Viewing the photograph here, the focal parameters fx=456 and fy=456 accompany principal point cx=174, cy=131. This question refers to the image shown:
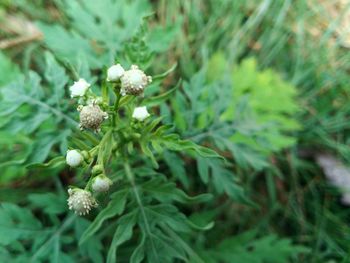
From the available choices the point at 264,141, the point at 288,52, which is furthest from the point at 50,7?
the point at 264,141

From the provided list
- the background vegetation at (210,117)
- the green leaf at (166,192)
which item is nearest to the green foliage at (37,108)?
the background vegetation at (210,117)

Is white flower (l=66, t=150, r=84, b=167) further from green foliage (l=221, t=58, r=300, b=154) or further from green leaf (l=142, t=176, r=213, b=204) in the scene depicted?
green foliage (l=221, t=58, r=300, b=154)

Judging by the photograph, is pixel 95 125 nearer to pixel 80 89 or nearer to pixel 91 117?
pixel 91 117

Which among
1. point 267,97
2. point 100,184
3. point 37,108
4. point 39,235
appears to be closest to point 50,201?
point 39,235

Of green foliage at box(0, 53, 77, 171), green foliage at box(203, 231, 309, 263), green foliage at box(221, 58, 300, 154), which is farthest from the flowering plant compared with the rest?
green foliage at box(221, 58, 300, 154)

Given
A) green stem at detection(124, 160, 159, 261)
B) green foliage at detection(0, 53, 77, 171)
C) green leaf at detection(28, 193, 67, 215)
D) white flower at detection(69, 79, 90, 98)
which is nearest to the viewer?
white flower at detection(69, 79, 90, 98)

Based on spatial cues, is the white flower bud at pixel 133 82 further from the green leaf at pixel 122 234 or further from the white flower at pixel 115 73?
the green leaf at pixel 122 234
